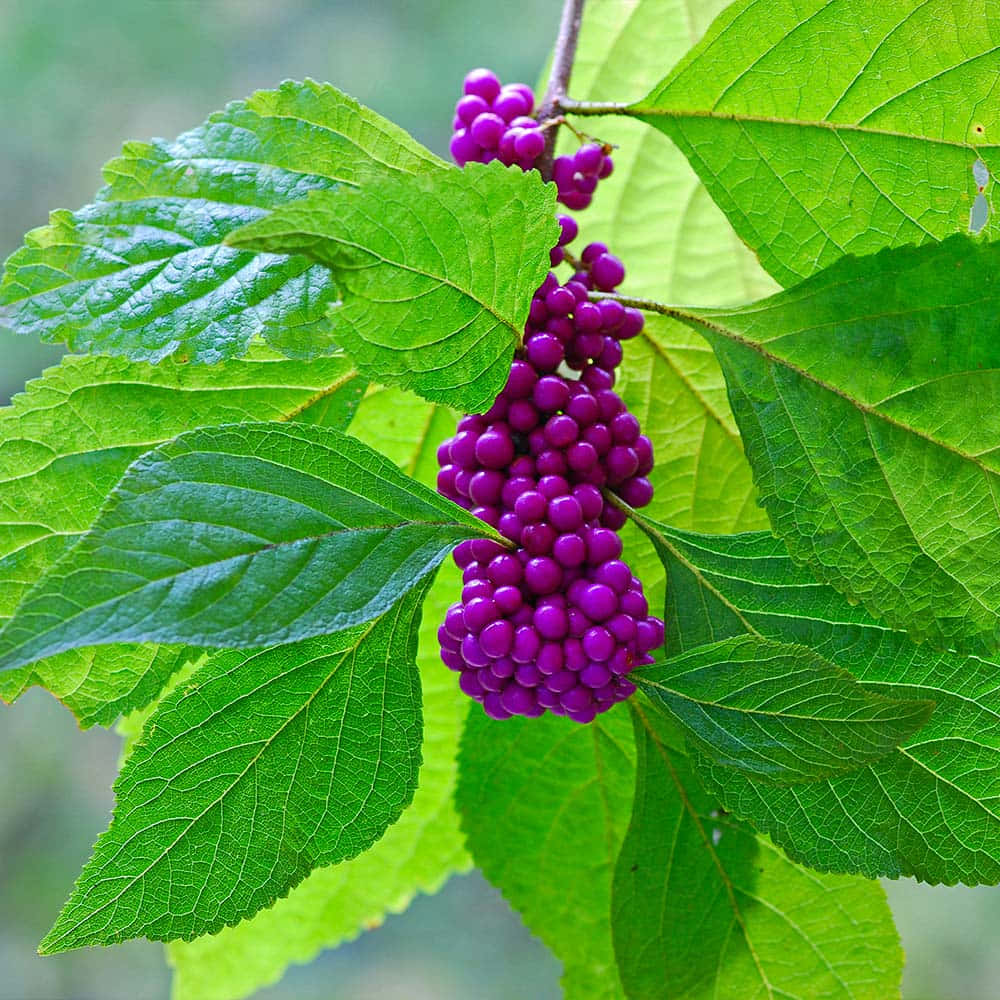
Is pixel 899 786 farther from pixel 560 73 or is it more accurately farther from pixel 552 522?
pixel 560 73

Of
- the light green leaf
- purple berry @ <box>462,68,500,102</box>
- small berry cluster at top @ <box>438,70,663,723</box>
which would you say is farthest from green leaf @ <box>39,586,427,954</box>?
the light green leaf

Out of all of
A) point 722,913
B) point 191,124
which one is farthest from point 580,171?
point 191,124

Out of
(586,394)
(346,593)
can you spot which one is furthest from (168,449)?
(586,394)

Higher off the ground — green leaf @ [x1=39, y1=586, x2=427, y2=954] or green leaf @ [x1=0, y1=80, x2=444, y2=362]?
green leaf @ [x1=0, y1=80, x2=444, y2=362]

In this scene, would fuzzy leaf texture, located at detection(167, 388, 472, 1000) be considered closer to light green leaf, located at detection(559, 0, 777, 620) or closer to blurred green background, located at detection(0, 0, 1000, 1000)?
light green leaf, located at detection(559, 0, 777, 620)

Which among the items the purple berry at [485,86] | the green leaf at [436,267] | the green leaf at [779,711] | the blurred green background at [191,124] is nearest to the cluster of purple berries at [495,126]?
the purple berry at [485,86]

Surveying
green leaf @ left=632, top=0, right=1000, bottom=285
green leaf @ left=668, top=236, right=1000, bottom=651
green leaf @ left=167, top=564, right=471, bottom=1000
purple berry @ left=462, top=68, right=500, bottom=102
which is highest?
purple berry @ left=462, top=68, right=500, bottom=102

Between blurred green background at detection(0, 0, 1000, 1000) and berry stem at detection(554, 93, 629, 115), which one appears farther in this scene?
blurred green background at detection(0, 0, 1000, 1000)
